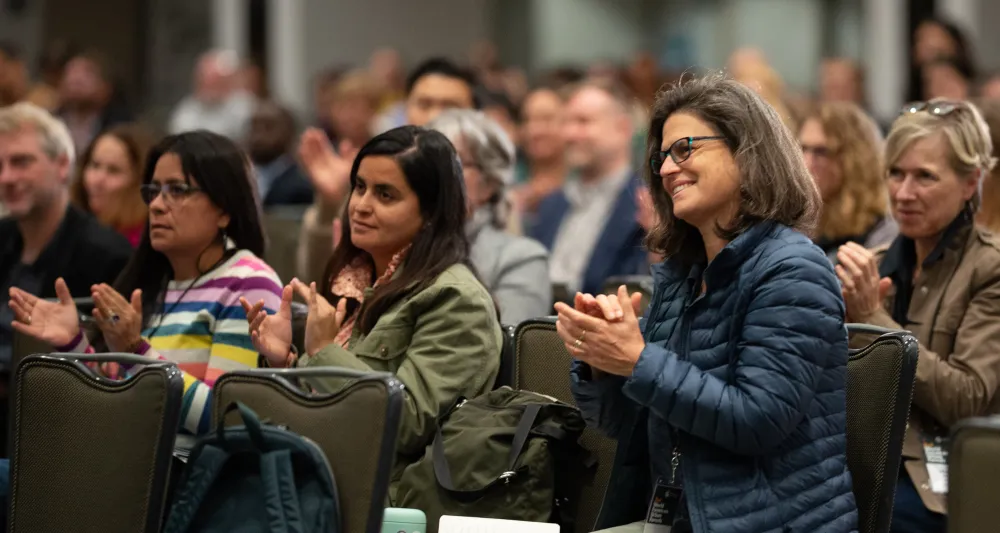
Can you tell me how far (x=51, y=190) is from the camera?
4.62m

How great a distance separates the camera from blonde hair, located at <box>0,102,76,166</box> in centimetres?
471

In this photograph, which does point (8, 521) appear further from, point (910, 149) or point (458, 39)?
point (458, 39)

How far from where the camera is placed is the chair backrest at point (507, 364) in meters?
3.37

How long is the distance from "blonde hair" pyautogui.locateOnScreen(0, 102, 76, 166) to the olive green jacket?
189 cm

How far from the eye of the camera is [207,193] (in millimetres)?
3754

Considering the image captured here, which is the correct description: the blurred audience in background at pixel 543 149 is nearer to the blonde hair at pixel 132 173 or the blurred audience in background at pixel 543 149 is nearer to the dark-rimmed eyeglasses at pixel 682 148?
the blonde hair at pixel 132 173

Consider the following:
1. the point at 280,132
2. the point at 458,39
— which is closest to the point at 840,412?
the point at 280,132

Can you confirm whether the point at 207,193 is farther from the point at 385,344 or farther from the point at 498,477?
the point at 498,477

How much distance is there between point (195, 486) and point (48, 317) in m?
1.05

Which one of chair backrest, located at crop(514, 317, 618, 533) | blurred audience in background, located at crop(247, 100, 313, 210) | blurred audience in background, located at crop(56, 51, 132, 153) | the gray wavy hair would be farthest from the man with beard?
blurred audience in background, located at crop(56, 51, 132, 153)

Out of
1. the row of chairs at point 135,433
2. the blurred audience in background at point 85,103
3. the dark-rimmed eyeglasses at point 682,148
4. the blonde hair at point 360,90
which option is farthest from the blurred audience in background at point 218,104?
the dark-rimmed eyeglasses at point 682,148

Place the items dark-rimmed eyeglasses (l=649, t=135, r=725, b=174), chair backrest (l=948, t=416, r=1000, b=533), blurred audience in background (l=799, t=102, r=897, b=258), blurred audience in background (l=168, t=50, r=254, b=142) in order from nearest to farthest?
chair backrest (l=948, t=416, r=1000, b=533) < dark-rimmed eyeglasses (l=649, t=135, r=725, b=174) < blurred audience in background (l=799, t=102, r=897, b=258) < blurred audience in background (l=168, t=50, r=254, b=142)

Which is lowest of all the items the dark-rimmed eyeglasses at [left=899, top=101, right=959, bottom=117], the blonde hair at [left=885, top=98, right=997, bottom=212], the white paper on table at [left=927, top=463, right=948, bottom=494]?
the white paper on table at [left=927, top=463, right=948, bottom=494]

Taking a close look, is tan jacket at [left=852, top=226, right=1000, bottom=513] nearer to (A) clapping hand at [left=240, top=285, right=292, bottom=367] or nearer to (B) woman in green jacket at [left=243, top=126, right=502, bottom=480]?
→ (B) woman in green jacket at [left=243, top=126, right=502, bottom=480]
